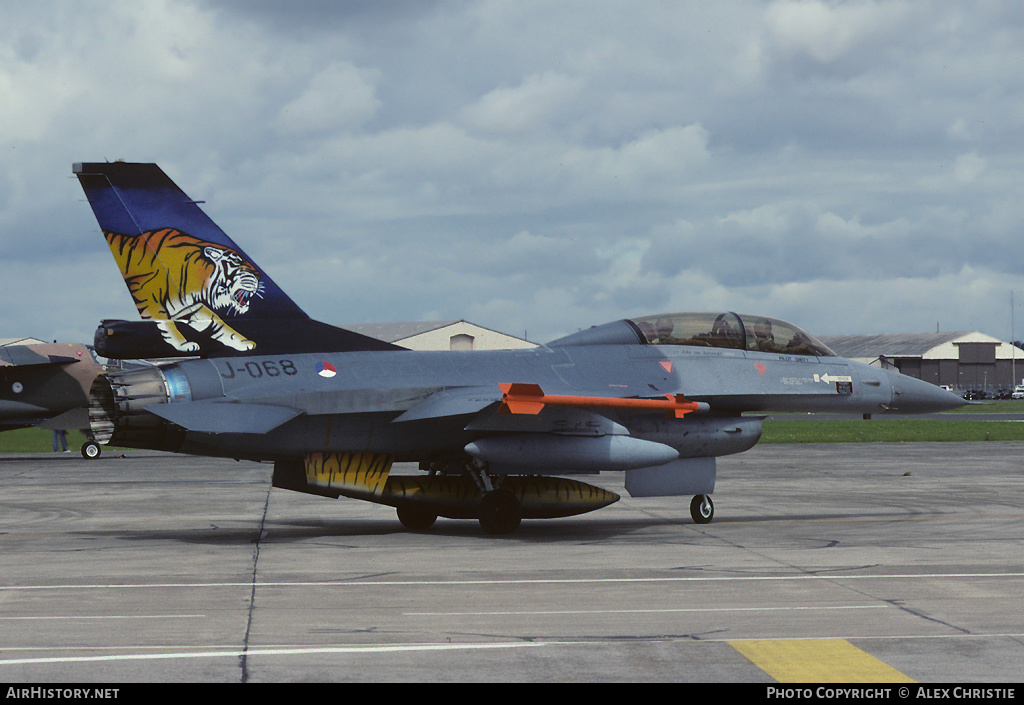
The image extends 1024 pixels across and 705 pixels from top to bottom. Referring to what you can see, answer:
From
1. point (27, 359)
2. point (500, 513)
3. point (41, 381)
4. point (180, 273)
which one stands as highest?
point (180, 273)

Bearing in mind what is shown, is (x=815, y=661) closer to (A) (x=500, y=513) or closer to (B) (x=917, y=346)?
(A) (x=500, y=513)

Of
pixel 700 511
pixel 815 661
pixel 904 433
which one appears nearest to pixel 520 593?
pixel 815 661

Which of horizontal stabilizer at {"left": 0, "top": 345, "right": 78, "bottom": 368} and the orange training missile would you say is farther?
horizontal stabilizer at {"left": 0, "top": 345, "right": 78, "bottom": 368}

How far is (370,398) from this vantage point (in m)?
15.7

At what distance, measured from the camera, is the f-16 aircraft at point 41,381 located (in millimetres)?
34719

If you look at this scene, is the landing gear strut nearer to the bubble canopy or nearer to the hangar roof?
the bubble canopy

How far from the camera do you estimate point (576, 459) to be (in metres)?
15.9

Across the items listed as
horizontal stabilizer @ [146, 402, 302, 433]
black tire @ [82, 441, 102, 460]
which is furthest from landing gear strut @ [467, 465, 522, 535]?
black tire @ [82, 441, 102, 460]

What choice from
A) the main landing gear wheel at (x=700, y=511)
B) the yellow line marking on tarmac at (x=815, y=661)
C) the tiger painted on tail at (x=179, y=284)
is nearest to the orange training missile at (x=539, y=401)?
the main landing gear wheel at (x=700, y=511)

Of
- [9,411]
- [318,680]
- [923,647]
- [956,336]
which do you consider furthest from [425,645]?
[956,336]

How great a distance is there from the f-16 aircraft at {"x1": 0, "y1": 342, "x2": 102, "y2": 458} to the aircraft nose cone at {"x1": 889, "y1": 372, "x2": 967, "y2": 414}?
25049 mm

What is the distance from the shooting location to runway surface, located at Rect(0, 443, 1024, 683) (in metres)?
7.76

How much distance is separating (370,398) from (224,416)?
2110mm

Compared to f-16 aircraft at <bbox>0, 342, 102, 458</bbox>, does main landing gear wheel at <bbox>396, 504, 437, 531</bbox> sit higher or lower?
lower
